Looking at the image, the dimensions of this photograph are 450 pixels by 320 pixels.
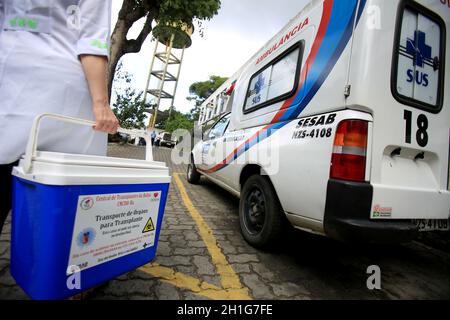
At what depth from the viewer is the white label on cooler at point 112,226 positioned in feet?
3.46

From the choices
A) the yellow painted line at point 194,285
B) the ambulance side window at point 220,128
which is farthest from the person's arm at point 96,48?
the ambulance side window at point 220,128

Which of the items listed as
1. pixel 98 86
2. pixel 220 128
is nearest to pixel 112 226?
pixel 98 86

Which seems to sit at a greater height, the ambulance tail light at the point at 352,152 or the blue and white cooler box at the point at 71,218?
the ambulance tail light at the point at 352,152

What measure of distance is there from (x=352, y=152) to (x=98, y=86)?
1474 mm

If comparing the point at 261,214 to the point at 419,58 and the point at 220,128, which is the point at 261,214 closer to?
the point at 419,58

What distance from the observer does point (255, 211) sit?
253 cm

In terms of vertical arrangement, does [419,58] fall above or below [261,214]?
above

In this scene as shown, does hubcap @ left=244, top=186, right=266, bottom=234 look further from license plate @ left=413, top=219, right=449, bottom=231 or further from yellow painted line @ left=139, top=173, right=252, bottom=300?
license plate @ left=413, top=219, right=449, bottom=231

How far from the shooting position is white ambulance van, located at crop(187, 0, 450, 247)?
5.31 feet

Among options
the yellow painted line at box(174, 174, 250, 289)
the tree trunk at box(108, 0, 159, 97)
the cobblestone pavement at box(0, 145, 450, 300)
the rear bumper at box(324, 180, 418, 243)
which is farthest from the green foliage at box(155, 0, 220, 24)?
the rear bumper at box(324, 180, 418, 243)

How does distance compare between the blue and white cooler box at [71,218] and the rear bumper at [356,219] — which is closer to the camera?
the blue and white cooler box at [71,218]

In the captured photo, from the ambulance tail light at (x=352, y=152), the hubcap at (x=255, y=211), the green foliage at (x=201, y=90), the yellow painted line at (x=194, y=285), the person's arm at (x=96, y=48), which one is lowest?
the yellow painted line at (x=194, y=285)

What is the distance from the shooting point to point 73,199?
3.26ft

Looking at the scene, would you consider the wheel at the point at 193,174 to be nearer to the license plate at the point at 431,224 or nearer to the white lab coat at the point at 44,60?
the license plate at the point at 431,224
